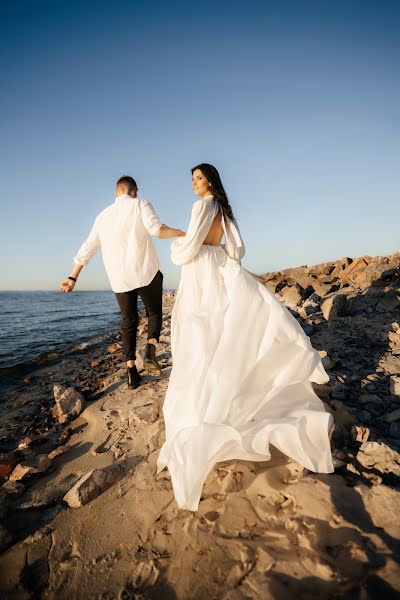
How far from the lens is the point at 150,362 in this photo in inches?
182

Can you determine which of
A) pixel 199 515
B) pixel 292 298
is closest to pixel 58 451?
pixel 199 515

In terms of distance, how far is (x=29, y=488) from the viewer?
8.63 ft

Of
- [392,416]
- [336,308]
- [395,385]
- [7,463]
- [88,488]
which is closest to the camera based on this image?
[88,488]

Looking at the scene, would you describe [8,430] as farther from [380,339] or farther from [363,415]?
[380,339]

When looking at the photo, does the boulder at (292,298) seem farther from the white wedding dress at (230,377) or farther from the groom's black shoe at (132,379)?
the white wedding dress at (230,377)

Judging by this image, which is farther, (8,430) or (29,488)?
(8,430)

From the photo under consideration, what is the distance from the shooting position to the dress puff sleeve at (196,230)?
2906mm

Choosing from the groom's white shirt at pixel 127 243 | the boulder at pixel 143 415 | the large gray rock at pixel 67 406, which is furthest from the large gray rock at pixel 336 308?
the large gray rock at pixel 67 406

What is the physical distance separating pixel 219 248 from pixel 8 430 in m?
3.82

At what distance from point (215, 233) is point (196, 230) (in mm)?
296

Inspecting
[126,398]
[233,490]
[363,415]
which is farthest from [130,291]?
[363,415]

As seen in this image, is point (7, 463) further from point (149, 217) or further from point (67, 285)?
point (149, 217)

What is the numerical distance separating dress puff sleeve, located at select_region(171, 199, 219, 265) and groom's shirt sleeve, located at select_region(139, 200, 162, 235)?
3.07 feet

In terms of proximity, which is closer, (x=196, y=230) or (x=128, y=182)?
(x=196, y=230)
